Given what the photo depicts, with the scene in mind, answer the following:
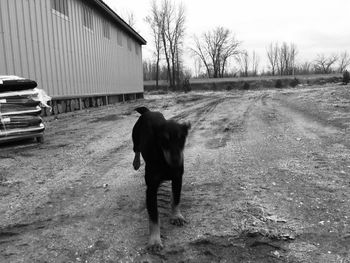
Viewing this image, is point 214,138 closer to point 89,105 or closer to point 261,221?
point 261,221

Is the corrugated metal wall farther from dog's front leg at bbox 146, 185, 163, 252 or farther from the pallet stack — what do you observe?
dog's front leg at bbox 146, 185, 163, 252

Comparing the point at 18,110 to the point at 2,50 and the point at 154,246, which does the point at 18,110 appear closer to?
the point at 2,50

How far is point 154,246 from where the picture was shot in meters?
2.75

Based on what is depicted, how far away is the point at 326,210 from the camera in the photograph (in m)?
3.37

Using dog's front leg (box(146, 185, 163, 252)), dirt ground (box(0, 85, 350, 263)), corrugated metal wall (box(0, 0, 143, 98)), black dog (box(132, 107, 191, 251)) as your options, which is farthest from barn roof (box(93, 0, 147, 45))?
dog's front leg (box(146, 185, 163, 252))

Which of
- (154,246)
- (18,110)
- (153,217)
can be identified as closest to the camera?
→ (154,246)

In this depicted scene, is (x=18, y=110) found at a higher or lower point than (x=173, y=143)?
higher

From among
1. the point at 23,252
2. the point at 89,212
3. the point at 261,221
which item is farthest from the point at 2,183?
the point at 261,221

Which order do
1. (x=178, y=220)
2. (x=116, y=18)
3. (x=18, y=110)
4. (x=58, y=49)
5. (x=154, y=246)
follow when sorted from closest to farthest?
(x=154, y=246) < (x=178, y=220) < (x=18, y=110) < (x=58, y=49) < (x=116, y=18)

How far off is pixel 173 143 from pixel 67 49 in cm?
1267

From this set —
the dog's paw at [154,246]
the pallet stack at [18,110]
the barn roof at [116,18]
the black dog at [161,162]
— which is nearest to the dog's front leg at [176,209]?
the black dog at [161,162]

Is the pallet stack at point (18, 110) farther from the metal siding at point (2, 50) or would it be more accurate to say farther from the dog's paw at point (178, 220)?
the dog's paw at point (178, 220)

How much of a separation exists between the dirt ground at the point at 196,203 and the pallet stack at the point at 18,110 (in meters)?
0.32

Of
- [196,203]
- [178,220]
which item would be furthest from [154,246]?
[196,203]
